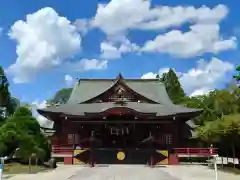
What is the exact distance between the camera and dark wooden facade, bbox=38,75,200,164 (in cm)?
4225

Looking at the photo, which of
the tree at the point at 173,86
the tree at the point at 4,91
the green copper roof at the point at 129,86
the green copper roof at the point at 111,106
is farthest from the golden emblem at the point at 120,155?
the tree at the point at 173,86

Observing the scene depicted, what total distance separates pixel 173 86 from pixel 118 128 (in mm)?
50523

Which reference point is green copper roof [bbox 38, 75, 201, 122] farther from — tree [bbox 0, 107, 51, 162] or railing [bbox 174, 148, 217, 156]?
tree [bbox 0, 107, 51, 162]

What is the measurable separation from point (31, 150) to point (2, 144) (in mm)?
2062

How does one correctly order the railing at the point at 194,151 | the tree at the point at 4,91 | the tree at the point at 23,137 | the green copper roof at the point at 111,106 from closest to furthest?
1. the tree at the point at 23,137
2. the railing at the point at 194,151
3. the green copper roof at the point at 111,106
4. the tree at the point at 4,91

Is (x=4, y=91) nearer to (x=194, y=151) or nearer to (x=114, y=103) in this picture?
(x=114, y=103)

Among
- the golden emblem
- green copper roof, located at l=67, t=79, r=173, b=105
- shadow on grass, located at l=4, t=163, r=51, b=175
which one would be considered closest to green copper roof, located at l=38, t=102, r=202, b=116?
green copper roof, located at l=67, t=79, r=173, b=105

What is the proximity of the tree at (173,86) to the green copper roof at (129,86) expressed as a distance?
102ft

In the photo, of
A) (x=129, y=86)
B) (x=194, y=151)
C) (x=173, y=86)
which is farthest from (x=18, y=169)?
(x=173, y=86)

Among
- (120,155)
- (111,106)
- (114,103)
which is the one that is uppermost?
(114,103)

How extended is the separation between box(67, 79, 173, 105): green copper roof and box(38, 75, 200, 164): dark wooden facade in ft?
6.30

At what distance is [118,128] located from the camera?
45750 mm

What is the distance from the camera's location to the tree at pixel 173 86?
9078cm

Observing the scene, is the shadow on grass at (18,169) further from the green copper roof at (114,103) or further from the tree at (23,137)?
the green copper roof at (114,103)
